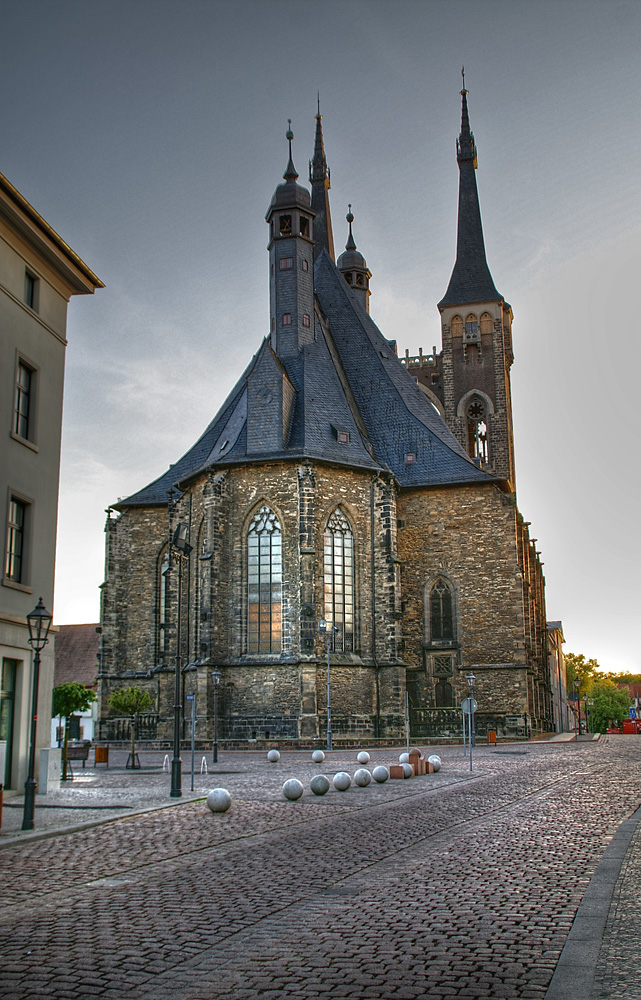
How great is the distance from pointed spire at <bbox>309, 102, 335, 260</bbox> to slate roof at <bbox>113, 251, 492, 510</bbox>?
745 centimetres

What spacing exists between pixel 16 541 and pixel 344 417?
2464 centimetres

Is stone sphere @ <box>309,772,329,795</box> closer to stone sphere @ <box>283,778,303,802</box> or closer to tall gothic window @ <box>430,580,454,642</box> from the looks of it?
stone sphere @ <box>283,778,303,802</box>

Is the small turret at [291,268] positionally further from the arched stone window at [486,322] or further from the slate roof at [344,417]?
the arched stone window at [486,322]

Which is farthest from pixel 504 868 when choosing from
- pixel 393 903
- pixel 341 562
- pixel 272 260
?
pixel 272 260

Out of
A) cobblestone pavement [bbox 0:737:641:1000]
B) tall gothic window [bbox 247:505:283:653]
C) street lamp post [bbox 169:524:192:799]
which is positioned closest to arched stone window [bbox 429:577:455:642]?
tall gothic window [bbox 247:505:283:653]

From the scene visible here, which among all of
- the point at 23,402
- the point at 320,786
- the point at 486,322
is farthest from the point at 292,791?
the point at 486,322

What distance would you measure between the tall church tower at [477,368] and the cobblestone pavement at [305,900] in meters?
48.3

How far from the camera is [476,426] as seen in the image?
Result: 63719mm

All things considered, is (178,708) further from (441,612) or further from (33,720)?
(441,612)

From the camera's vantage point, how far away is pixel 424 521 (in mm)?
43188

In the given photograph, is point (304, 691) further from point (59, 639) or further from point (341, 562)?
point (59, 639)

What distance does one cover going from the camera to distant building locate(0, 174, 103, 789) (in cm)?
1806

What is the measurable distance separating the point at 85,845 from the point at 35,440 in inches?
402

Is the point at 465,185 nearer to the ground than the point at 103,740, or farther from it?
farther from it
